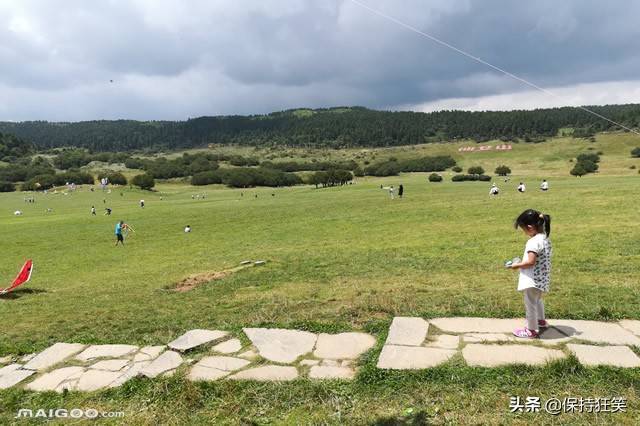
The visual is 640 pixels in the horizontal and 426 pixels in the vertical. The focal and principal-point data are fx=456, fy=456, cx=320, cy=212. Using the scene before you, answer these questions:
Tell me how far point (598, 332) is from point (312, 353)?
144 inches

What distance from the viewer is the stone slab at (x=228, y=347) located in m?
5.96

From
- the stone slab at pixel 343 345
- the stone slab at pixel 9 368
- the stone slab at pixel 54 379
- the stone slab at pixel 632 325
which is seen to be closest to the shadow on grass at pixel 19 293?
the stone slab at pixel 9 368

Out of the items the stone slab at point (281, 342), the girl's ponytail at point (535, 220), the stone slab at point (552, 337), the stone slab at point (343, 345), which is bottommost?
the stone slab at point (281, 342)

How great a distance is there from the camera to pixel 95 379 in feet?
17.9

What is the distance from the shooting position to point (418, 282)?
10.6 metres

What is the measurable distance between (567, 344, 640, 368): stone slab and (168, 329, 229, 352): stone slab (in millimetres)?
4493

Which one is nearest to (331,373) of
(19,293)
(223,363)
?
(223,363)

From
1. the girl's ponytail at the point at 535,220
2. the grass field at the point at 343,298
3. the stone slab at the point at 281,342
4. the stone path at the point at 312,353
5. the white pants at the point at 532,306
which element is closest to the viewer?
the grass field at the point at 343,298

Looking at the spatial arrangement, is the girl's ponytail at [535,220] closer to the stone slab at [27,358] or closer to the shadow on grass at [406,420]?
the shadow on grass at [406,420]

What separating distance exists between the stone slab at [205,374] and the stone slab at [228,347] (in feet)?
1.69

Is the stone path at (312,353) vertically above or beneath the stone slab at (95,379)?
above

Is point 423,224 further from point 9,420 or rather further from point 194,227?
point 9,420

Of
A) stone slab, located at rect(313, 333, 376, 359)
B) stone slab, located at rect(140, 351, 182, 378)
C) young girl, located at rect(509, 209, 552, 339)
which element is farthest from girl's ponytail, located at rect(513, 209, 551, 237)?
stone slab, located at rect(140, 351, 182, 378)

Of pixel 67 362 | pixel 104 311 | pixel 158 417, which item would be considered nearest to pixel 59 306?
pixel 104 311
